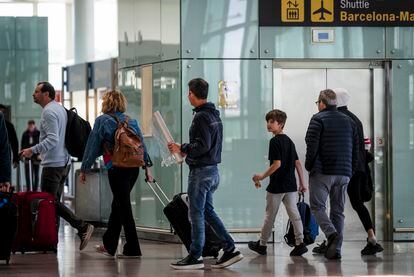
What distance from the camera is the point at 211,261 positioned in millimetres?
10969

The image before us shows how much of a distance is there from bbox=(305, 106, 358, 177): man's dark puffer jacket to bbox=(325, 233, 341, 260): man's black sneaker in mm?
648

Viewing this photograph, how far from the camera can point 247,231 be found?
13.2 m

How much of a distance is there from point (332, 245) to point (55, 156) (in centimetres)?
320

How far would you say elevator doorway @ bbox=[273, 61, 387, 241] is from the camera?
13531mm

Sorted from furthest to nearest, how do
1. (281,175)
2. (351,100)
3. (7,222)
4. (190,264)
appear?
(351,100) → (281,175) → (7,222) → (190,264)

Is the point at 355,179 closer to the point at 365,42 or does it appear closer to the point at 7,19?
the point at 365,42

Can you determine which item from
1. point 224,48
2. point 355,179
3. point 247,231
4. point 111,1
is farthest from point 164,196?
point 111,1

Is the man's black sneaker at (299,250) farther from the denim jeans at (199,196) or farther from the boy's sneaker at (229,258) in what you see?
the denim jeans at (199,196)

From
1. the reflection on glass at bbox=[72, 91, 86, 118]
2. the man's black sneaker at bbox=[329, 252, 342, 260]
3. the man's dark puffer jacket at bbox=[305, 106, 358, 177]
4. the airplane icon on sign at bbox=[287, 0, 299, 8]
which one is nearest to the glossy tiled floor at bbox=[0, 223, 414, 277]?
the man's black sneaker at bbox=[329, 252, 342, 260]

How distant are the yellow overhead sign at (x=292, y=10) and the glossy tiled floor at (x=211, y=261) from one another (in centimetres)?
282

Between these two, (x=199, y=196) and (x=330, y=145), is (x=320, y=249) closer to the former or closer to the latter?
(x=330, y=145)

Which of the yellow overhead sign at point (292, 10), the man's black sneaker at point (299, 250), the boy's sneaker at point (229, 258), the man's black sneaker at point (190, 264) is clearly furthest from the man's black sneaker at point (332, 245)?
the yellow overhead sign at point (292, 10)

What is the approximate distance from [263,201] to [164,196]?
1.25 m

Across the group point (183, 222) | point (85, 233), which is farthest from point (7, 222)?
point (183, 222)
